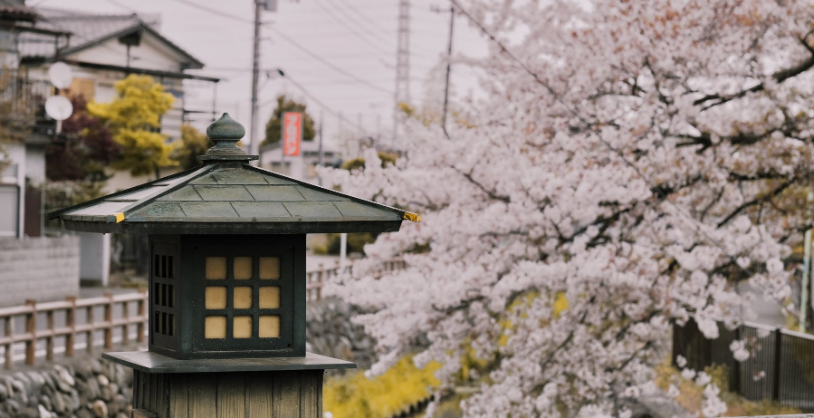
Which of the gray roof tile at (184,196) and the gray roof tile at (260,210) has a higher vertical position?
the gray roof tile at (184,196)

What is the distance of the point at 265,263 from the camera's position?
4000 mm

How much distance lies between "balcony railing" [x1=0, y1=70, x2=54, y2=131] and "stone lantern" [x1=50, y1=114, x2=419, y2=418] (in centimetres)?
1708

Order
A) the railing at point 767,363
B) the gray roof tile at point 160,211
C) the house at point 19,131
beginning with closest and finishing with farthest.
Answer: the gray roof tile at point 160,211 → the railing at point 767,363 → the house at point 19,131

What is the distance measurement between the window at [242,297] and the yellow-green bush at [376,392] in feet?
40.6

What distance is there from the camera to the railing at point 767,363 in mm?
13900

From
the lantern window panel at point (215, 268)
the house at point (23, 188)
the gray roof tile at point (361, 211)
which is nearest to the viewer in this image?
the gray roof tile at point (361, 211)

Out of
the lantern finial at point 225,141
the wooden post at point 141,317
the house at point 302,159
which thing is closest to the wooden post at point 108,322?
the wooden post at point 141,317

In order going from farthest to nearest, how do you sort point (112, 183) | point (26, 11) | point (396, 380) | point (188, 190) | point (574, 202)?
1. point (112, 183)
2. point (26, 11)
3. point (396, 380)
4. point (574, 202)
5. point (188, 190)

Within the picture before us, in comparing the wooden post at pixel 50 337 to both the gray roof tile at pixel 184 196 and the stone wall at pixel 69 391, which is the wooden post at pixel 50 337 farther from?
the gray roof tile at pixel 184 196

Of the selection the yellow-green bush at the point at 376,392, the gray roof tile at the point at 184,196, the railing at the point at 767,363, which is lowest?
the yellow-green bush at the point at 376,392

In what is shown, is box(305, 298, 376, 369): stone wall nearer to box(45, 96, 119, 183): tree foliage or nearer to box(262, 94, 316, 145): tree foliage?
box(45, 96, 119, 183): tree foliage

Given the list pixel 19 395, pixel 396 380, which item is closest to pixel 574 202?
pixel 19 395

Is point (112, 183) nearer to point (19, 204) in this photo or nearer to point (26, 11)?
point (19, 204)

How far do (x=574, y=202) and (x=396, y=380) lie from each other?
10.8m
